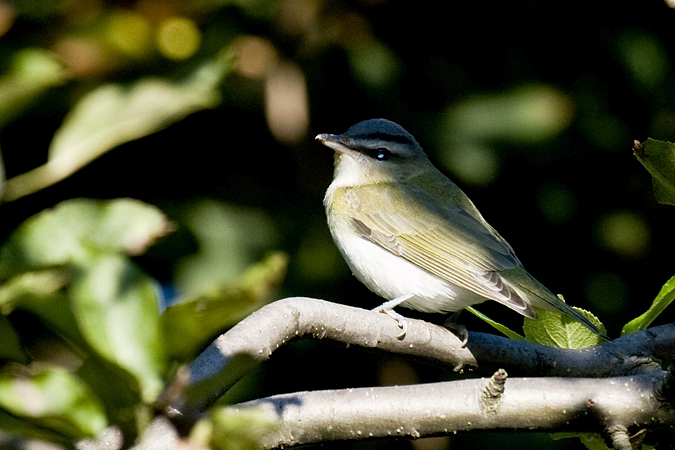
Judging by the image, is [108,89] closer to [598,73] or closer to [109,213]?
[109,213]

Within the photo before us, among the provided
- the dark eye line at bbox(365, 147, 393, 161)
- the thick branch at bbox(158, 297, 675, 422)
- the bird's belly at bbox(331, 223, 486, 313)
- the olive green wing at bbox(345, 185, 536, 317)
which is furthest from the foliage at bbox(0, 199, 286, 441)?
the dark eye line at bbox(365, 147, 393, 161)

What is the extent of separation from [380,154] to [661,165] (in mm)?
A: 2520

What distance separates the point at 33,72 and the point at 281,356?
2438 millimetres

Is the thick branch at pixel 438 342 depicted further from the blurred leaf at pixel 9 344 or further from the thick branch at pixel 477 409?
the blurred leaf at pixel 9 344

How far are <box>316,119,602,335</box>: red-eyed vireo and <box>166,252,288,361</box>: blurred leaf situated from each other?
78.8 inches

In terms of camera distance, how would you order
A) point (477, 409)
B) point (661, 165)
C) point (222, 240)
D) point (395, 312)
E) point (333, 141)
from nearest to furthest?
point (661, 165)
point (477, 409)
point (395, 312)
point (222, 240)
point (333, 141)

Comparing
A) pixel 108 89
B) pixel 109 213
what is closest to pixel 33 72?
pixel 108 89

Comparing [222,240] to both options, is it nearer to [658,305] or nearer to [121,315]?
[658,305]

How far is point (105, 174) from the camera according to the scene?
11.2 ft

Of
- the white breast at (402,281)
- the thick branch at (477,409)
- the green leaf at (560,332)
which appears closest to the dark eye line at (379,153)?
the white breast at (402,281)

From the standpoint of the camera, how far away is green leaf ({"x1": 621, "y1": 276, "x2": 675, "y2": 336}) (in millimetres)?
1498

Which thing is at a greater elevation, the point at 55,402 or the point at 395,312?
the point at 55,402

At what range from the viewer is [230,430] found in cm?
66

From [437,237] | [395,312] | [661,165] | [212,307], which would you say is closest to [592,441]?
[661,165]
